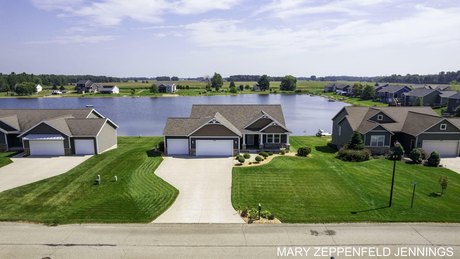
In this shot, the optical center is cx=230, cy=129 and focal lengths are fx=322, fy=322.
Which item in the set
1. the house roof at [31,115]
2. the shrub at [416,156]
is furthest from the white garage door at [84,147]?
the shrub at [416,156]

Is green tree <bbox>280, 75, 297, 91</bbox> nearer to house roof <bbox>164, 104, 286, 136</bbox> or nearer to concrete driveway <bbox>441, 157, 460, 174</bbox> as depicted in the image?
house roof <bbox>164, 104, 286, 136</bbox>

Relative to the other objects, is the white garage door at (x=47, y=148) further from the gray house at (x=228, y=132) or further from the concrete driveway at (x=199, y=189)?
the concrete driveway at (x=199, y=189)

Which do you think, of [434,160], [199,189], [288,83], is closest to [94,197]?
[199,189]

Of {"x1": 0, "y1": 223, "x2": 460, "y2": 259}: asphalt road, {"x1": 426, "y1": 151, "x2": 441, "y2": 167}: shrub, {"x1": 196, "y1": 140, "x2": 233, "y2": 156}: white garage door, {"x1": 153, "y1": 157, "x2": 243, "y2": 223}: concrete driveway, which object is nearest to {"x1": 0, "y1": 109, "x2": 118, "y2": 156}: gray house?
{"x1": 153, "y1": 157, "x2": 243, "y2": 223}: concrete driveway

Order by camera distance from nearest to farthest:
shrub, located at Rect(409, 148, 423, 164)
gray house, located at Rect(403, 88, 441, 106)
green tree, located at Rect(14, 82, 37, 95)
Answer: shrub, located at Rect(409, 148, 423, 164)
gray house, located at Rect(403, 88, 441, 106)
green tree, located at Rect(14, 82, 37, 95)

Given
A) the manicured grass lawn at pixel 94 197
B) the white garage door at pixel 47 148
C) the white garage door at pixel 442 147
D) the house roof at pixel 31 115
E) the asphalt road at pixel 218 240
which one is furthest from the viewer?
the house roof at pixel 31 115

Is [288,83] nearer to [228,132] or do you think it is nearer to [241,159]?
[228,132]
